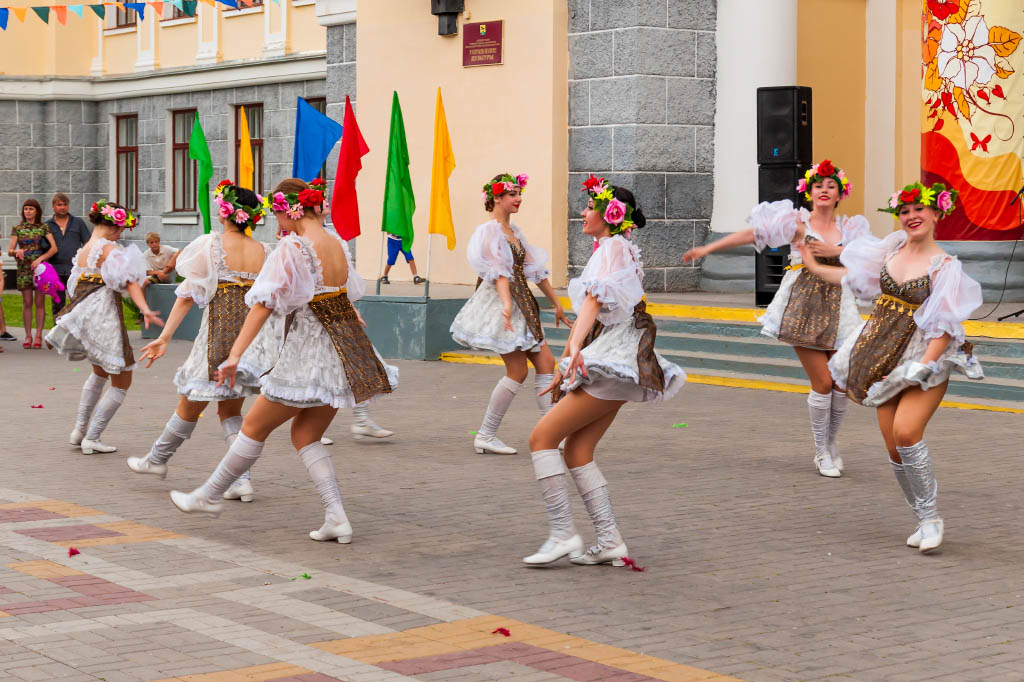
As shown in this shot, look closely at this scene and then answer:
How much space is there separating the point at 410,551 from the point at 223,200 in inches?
97.5

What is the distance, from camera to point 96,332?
10102 mm

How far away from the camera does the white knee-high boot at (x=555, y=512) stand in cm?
676

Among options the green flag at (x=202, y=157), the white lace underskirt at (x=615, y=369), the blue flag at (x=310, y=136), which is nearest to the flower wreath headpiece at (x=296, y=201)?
the white lace underskirt at (x=615, y=369)

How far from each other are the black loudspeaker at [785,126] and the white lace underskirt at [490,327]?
6702 mm

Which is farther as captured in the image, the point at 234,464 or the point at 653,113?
the point at 653,113

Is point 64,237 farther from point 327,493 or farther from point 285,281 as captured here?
point 285,281

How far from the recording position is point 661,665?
5309mm

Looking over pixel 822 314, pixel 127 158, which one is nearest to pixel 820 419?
pixel 822 314

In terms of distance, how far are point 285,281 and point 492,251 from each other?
11.1 ft

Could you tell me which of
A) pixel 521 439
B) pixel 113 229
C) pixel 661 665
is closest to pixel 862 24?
pixel 521 439

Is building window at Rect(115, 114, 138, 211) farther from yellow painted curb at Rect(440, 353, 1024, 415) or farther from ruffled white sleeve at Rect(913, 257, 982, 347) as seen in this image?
ruffled white sleeve at Rect(913, 257, 982, 347)

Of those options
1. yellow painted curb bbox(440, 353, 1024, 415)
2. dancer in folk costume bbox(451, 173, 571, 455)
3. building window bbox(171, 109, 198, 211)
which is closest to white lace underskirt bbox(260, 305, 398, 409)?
dancer in folk costume bbox(451, 173, 571, 455)

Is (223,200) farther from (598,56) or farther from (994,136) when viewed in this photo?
(598,56)

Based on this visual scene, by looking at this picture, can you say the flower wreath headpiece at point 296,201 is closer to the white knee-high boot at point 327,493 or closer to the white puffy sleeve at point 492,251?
the white knee-high boot at point 327,493
